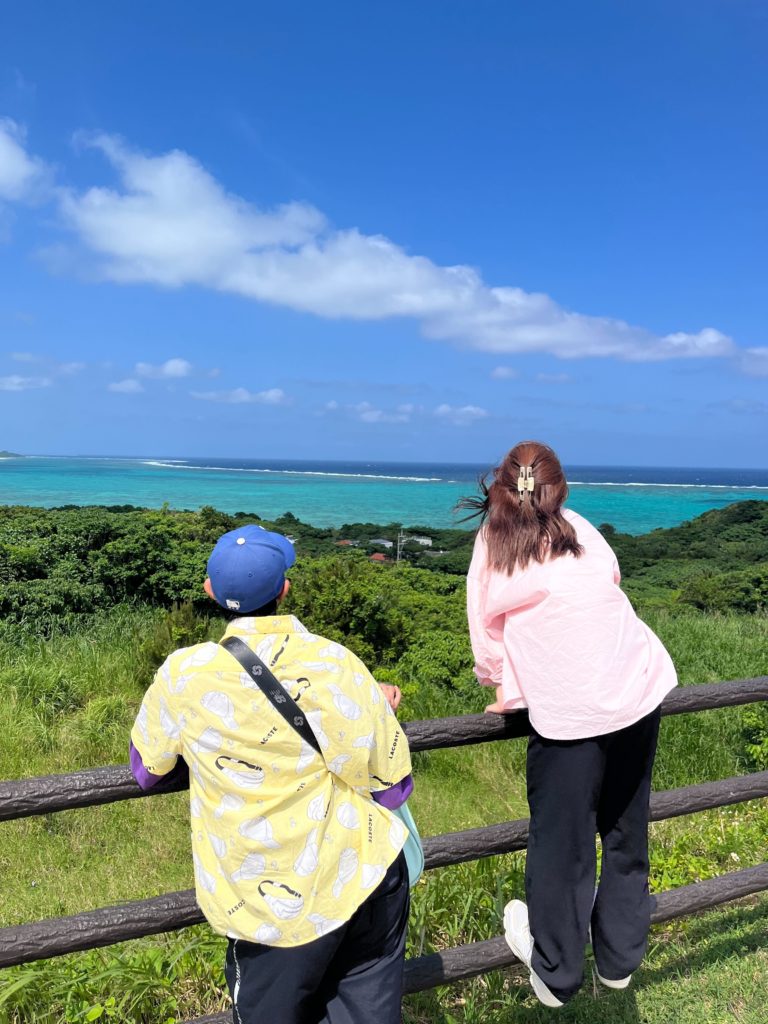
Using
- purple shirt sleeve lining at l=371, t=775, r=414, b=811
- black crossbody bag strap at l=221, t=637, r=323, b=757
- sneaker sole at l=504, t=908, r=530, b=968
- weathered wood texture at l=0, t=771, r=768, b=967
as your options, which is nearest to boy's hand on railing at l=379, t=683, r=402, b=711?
purple shirt sleeve lining at l=371, t=775, r=414, b=811

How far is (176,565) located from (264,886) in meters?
7.20

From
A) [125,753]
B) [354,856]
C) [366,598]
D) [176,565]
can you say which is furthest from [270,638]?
[176,565]

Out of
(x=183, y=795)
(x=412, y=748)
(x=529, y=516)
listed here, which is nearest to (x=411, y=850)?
(x=412, y=748)

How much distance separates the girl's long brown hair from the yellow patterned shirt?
666 millimetres

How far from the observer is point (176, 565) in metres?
8.48

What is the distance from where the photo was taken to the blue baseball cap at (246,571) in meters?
1.61

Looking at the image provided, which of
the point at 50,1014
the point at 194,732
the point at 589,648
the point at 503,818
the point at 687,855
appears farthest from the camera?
the point at 503,818

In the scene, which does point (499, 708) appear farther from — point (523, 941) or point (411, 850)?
point (523, 941)

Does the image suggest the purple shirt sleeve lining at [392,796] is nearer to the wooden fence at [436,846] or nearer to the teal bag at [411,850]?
the teal bag at [411,850]

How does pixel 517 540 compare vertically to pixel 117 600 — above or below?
above

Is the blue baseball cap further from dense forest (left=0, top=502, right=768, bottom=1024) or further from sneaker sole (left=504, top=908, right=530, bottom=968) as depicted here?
dense forest (left=0, top=502, right=768, bottom=1024)

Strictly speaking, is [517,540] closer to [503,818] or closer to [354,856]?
[354,856]

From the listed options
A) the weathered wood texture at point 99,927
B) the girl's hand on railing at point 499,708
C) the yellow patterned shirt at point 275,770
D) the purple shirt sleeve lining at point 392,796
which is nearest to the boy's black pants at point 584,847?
the girl's hand on railing at point 499,708

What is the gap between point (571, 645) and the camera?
2.02 metres
